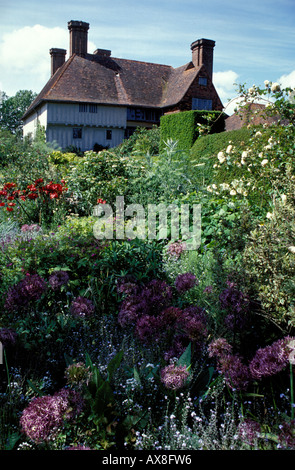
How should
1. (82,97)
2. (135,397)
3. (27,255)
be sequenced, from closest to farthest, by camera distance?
(135,397), (27,255), (82,97)

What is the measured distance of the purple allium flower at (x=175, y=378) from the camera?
2.10 m

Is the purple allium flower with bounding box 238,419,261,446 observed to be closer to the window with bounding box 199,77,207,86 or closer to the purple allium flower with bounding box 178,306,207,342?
the purple allium flower with bounding box 178,306,207,342

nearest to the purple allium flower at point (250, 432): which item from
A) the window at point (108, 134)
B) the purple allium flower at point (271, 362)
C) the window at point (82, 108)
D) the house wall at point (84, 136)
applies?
the purple allium flower at point (271, 362)

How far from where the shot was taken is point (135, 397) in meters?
2.38

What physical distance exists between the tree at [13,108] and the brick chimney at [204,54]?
3867 centimetres

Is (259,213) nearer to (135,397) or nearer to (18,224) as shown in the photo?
(135,397)

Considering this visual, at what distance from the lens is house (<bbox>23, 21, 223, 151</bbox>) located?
91.0 ft

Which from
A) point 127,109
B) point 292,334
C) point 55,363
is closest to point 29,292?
point 55,363

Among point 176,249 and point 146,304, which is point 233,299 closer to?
point 146,304

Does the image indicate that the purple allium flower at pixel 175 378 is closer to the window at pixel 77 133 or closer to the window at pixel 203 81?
Answer: the window at pixel 77 133

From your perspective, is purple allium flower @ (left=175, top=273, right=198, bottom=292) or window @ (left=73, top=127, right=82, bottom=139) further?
window @ (left=73, top=127, right=82, bottom=139)

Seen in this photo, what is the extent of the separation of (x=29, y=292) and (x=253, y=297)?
154 centimetres

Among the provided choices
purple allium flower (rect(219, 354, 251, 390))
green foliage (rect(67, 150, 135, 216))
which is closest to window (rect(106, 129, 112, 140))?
green foliage (rect(67, 150, 135, 216))
